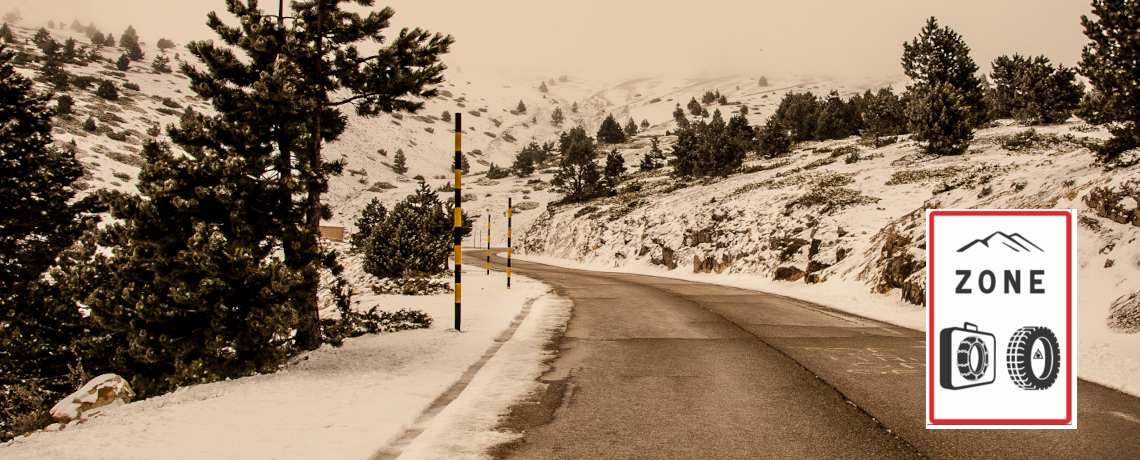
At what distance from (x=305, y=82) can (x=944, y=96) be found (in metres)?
34.3

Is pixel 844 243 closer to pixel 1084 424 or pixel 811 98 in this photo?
pixel 1084 424

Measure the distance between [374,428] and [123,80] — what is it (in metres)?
106

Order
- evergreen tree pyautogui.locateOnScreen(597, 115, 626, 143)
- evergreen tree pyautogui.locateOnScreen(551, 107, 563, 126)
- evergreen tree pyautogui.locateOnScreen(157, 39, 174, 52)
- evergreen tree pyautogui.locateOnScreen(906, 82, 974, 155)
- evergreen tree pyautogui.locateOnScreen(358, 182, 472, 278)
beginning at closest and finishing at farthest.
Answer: evergreen tree pyautogui.locateOnScreen(358, 182, 472, 278)
evergreen tree pyautogui.locateOnScreen(906, 82, 974, 155)
evergreen tree pyautogui.locateOnScreen(597, 115, 626, 143)
evergreen tree pyautogui.locateOnScreen(157, 39, 174, 52)
evergreen tree pyautogui.locateOnScreen(551, 107, 563, 126)

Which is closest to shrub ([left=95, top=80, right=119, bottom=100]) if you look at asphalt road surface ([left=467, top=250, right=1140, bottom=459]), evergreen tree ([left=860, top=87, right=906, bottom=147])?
evergreen tree ([left=860, top=87, right=906, bottom=147])

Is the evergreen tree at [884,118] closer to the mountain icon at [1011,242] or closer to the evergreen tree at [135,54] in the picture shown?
the mountain icon at [1011,242]

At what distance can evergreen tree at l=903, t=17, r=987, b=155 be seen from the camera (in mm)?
31422

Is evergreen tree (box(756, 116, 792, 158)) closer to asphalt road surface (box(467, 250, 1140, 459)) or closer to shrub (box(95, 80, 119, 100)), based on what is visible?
asphalt road surface (box(467, 250, 1140, 459))

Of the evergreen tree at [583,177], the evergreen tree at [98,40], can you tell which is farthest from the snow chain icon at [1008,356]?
the evergreen tree at [98,40]

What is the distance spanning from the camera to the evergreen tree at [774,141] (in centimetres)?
5225

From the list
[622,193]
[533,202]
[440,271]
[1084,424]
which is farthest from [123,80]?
[1084,424]

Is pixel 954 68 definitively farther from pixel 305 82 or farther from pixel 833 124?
pixel 305 82

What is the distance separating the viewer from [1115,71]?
14.0 metres

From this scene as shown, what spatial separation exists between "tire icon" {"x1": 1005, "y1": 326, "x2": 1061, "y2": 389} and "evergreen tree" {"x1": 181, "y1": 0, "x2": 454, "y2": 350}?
5.92 meters

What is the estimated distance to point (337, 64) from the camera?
7.60 meters
